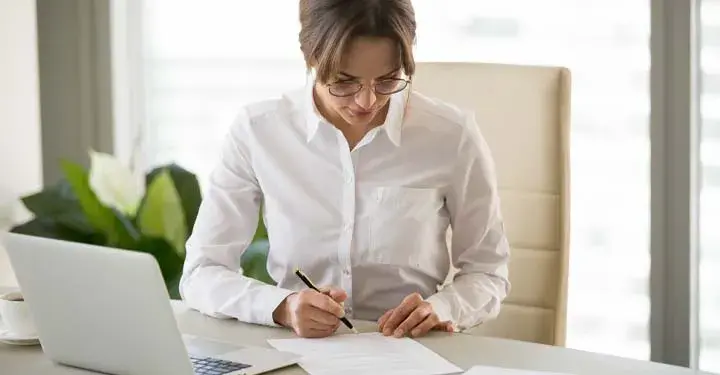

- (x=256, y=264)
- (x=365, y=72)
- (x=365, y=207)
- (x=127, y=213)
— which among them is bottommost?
(x=256, y=264)

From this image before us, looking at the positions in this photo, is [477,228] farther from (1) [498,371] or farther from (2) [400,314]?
(1) [498,371]

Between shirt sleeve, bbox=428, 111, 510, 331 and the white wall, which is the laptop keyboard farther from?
the white wall

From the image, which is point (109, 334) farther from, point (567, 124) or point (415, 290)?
point (567, 124)

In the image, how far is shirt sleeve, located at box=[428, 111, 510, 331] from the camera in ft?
6.28

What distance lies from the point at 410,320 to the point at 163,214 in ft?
3.69

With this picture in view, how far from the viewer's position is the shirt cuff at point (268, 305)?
1.77 m

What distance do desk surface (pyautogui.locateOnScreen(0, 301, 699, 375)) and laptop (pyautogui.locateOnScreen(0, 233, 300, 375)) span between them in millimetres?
53

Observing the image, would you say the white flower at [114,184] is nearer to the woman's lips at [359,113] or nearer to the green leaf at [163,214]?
the green leaf at [163,214]

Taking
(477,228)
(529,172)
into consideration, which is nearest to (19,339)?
(477,228)

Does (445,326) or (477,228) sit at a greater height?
(477,228)

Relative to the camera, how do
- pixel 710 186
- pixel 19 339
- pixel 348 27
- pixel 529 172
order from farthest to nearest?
1. pixel 710 186
2. pixel 529 172
3. pixel 348 27
4. pixel 19 339

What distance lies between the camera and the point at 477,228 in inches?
76.5

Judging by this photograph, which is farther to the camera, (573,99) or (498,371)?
(573,99)

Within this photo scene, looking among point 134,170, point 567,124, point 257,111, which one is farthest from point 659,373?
point 134,170
